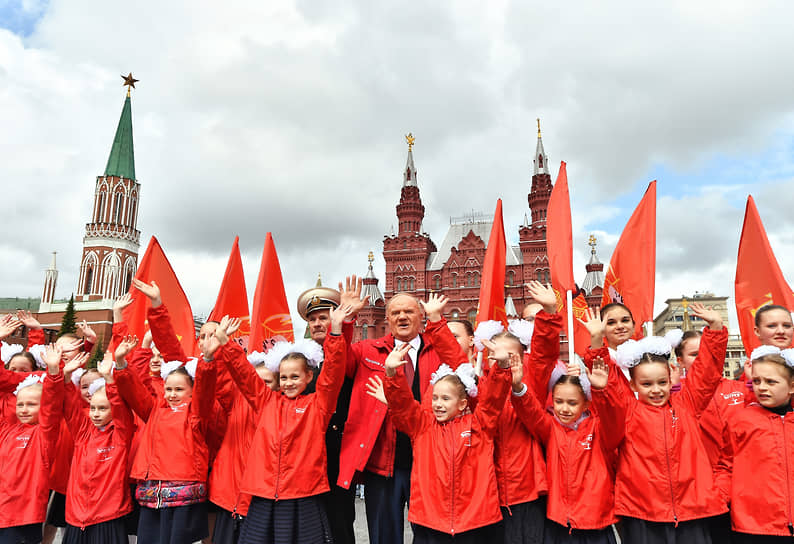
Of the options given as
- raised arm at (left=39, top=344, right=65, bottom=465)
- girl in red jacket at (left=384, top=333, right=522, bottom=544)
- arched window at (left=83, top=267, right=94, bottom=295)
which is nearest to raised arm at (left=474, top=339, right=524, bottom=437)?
girl in red jacket at (left=384, top=333, right=522, bottom=544)

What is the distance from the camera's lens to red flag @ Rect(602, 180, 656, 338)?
575cm

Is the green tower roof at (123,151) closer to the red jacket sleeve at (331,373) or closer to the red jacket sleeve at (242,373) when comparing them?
the red jacket sleeve at (242,373)

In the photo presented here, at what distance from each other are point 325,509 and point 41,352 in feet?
11.3

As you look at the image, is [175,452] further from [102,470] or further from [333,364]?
[333,364]

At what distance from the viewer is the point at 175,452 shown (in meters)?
3.93

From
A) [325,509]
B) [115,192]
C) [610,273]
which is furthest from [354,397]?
[115,192]

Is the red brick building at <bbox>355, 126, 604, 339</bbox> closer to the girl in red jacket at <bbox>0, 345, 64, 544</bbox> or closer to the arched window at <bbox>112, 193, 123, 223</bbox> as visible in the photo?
the arched window at <bbox>112, 193, 123, 223</bbox>

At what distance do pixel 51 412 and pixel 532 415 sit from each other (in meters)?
3.81

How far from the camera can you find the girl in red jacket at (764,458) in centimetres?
301

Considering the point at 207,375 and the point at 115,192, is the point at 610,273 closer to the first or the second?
the point at 207,375

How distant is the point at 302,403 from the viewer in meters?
3.76

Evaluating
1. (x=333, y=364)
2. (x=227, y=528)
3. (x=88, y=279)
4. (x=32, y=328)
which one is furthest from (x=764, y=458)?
(x=88, y=279)

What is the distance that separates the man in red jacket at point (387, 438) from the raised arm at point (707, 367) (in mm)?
1562

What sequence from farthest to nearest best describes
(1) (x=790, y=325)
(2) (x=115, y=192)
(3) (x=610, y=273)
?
(2) (x=115, y=192) < (3) (x=610, y=273) < (1) (x=790, y=325)
